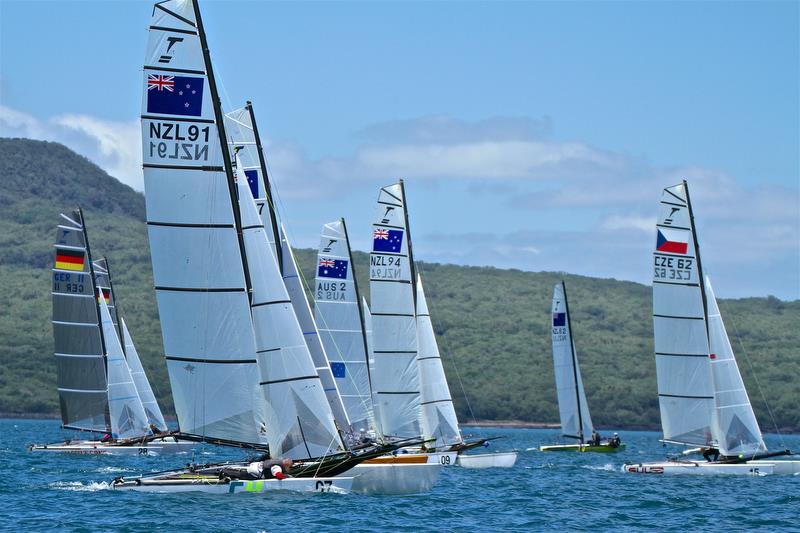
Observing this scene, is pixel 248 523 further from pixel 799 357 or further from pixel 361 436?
pixel 799 357

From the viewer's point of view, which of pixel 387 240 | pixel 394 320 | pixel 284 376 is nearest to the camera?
pixel 284 376

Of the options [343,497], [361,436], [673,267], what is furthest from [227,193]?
[673,267]

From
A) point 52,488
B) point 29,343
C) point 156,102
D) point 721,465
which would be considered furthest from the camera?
point 29,343

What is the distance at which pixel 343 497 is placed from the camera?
3158 cm

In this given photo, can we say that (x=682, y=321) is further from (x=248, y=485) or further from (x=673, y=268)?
(x=248, y=485)

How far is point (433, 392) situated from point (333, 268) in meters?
5.76

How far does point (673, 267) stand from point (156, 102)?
72.9 feet

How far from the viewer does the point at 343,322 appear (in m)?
48.5

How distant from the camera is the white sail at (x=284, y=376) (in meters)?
31.4

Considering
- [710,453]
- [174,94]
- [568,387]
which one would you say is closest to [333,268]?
[710,453]

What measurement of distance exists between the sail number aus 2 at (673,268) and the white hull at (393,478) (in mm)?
16552

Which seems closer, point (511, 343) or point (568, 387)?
point (568, 387)

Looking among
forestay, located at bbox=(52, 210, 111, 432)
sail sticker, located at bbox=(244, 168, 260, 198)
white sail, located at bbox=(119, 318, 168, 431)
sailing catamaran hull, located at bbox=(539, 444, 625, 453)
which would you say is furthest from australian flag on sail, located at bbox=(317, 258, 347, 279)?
sailing catamaran hull, located at bbox=(539, 444, 625, 453)

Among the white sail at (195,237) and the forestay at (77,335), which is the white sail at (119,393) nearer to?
the forestay at (77,335)
